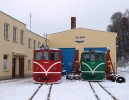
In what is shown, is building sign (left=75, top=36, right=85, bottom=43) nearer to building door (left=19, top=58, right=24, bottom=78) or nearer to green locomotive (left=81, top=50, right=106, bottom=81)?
building door (left=19, top=58, right=24, bottom=78)

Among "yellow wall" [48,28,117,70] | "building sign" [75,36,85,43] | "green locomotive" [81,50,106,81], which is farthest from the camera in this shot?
"building sign" [75,36,85,43]

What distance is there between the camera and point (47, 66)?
2572 cm

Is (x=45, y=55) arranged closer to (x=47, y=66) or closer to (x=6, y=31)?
(x=47, y=66)

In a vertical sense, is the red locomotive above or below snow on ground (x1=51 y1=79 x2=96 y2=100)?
above

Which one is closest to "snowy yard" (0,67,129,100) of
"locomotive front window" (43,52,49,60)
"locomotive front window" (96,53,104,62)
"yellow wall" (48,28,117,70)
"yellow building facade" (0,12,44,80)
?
"locomotive front window" (43,52,49,60)

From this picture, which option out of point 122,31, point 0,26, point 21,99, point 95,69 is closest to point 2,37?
point 0,26

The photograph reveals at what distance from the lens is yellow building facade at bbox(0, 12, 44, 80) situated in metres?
32.2

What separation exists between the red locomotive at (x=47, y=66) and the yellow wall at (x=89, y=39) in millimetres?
20540

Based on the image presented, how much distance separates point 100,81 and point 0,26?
33.8 feet

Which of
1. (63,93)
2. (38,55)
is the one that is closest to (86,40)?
(38,55)

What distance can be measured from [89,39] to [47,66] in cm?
2284

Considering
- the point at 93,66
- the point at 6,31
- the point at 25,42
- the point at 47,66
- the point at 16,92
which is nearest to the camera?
the point at 16,92

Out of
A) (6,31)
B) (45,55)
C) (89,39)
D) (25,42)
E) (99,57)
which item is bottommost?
(99,57)

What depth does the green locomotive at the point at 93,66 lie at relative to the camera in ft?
94.5
